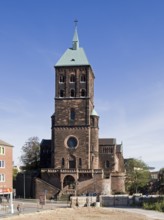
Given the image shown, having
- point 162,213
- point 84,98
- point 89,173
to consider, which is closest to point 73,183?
point 89,173

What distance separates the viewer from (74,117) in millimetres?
105062

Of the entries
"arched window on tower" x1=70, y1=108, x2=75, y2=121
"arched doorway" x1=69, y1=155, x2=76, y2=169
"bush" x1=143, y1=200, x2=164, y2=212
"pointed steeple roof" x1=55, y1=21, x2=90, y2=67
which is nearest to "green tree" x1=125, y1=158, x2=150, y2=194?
"arched doorway" x1=69, y1=155, x2=76, y2=169

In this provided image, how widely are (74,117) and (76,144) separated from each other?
19.4 feet

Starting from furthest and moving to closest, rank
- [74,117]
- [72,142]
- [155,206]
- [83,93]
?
[83,93], [74,117], [72,142], [155,206]

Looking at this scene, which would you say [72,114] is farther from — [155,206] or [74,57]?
[155,206]

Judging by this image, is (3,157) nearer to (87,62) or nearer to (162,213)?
(162,213)

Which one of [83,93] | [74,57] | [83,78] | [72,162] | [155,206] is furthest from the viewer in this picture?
[74,57]

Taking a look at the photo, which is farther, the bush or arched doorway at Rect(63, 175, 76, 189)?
arched doorway at Rect(63, 175, 76, 189)

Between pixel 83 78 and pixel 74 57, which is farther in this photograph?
pixel 74 57

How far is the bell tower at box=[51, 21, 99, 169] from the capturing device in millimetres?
103500

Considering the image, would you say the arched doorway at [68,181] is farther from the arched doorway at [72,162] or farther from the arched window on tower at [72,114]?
the arched window on tower at [72,114]

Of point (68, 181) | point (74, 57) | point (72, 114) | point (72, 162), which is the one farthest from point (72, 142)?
point (74, 57)

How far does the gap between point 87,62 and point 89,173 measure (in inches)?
978

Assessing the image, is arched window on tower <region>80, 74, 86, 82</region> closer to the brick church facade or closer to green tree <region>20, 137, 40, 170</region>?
the brick church facade
